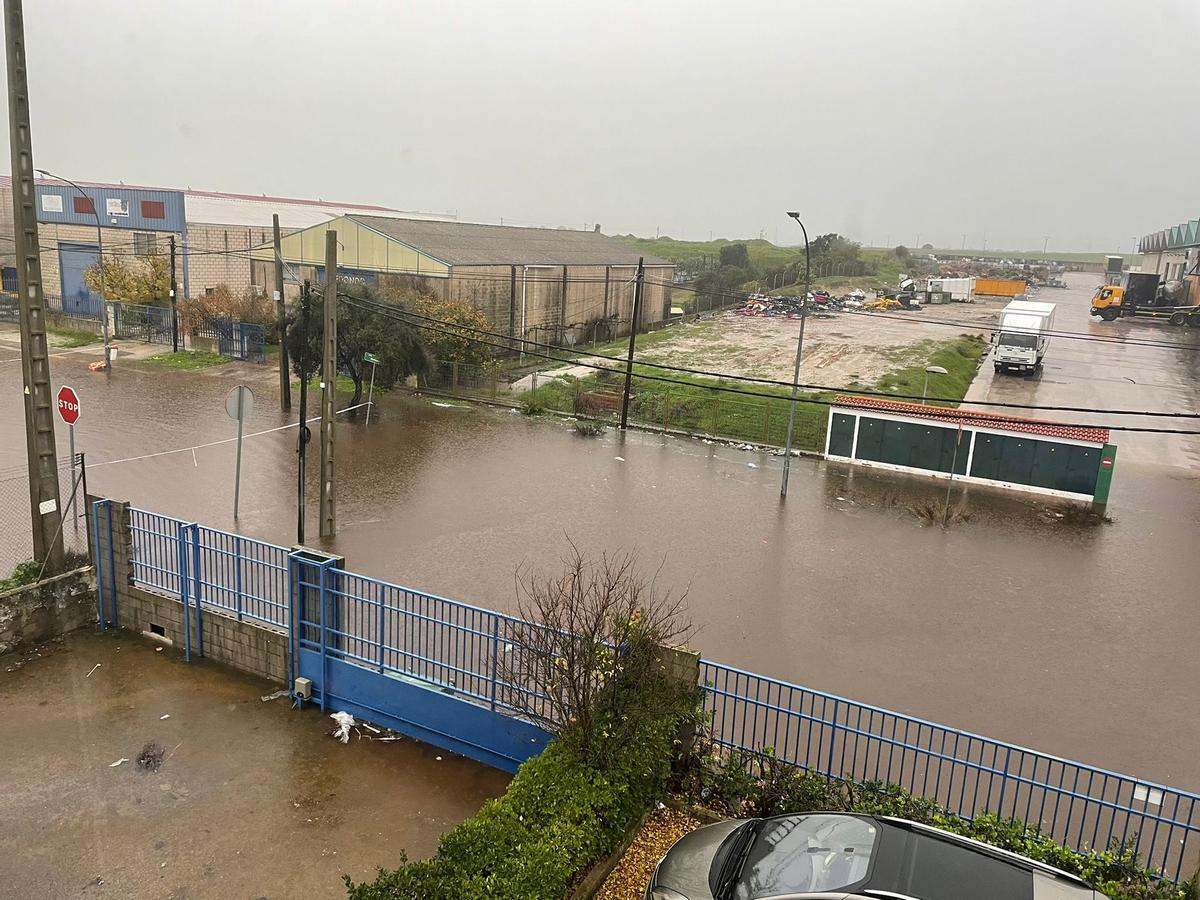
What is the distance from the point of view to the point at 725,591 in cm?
1362

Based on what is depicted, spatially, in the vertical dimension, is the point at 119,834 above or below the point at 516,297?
below

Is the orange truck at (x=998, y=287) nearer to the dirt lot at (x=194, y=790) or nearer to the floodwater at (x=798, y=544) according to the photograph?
the floodwater at (x=798, y=544)

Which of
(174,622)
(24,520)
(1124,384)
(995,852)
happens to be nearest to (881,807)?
(995,852)

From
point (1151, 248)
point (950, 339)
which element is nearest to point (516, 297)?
point (950, 339)

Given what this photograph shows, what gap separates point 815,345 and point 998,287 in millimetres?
39511

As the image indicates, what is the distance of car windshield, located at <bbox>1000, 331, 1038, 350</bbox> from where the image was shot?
36.5 metres

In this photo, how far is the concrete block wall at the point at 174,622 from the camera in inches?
375

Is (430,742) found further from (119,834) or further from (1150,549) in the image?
(1150,549)

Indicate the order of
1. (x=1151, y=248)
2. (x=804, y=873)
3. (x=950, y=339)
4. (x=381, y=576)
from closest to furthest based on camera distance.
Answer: (x=804, y=873), (x=381, y=576), (x=950, y=339), (x=1151, y=248)

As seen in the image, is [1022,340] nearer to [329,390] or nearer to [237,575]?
[329,390]

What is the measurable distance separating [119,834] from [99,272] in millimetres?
37142

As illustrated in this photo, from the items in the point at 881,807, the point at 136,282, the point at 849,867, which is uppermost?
the point at 136,282

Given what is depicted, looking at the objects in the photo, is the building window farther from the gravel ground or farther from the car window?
the car window

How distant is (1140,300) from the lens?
194 feet
